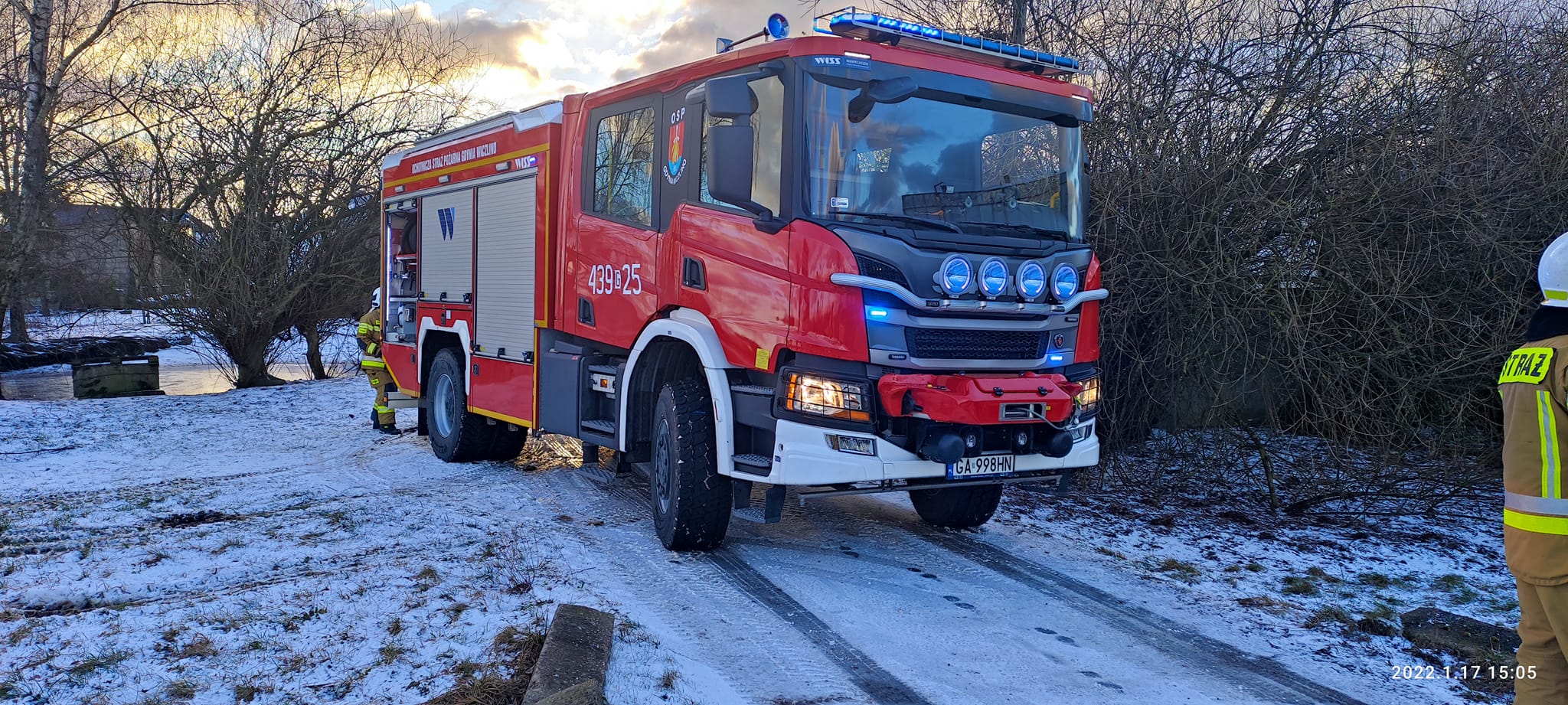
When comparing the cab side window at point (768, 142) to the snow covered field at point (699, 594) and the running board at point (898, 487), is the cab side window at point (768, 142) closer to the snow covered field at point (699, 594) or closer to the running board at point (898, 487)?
the running board at point (898, 487)

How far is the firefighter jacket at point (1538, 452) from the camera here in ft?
9.50

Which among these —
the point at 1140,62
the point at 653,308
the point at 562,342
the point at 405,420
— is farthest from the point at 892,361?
the point at 405,420

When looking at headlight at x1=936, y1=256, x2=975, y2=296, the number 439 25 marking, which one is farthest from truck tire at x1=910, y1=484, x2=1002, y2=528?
the number 439 25 marking

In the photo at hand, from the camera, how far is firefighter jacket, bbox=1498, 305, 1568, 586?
9.50 ft

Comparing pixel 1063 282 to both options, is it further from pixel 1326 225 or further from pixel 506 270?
pixel 506 270

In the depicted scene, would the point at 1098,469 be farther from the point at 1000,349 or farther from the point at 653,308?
the point at 653,308

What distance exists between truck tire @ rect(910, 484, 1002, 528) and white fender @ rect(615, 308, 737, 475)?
1617 mm

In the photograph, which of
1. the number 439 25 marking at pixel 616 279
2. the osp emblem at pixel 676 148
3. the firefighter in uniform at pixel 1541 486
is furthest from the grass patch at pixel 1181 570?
the osp emblem at pixel 676 148

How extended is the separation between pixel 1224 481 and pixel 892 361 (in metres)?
4.42

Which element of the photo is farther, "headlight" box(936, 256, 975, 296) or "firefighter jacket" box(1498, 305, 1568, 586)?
"headlight" box(936, 256, 975, 296)

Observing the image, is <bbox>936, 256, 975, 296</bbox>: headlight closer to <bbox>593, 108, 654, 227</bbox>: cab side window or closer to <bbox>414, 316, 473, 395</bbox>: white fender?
<bbox>593, 108, 654, 227</bbox>: cab side window

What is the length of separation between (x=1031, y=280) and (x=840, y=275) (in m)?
1.12

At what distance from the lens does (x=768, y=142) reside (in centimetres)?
530

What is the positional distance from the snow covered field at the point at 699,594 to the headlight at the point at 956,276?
64.3 inches
